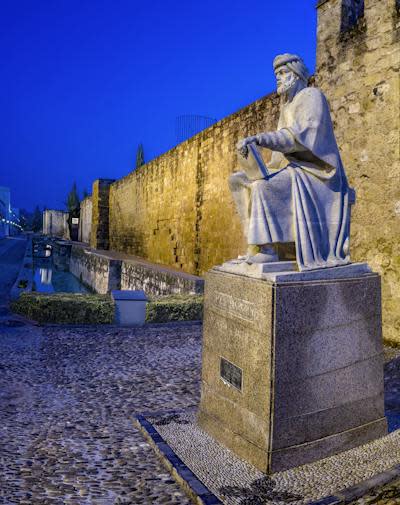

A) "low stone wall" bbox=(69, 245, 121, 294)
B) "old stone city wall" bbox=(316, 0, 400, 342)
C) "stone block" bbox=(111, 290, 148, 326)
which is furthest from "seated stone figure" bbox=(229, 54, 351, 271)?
"low stone wall" bbox=(69, 245, 121, 294)

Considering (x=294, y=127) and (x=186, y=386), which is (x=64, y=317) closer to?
(x=186, y=386)

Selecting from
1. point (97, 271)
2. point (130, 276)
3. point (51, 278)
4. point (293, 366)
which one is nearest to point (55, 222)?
point (51, 278)

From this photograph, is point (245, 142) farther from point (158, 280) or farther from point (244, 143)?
point (158, 280)

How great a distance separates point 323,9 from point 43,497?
6825 millimetres

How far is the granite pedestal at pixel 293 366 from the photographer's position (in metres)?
2.36

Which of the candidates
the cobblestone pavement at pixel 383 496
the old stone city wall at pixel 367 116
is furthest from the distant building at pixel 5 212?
the cobblestone pavement at pixel 383 496

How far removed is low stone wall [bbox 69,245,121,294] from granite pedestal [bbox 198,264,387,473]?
9.26 meters

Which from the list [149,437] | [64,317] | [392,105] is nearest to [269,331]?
[149,437]

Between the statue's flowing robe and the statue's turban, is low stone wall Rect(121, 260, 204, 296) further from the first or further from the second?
the statue's turban

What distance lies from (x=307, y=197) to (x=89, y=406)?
2.30m

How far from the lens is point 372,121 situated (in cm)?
565

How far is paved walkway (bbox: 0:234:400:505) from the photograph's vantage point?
2273 mm

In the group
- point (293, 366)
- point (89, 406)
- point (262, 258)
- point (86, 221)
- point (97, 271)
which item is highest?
point (86, 221)

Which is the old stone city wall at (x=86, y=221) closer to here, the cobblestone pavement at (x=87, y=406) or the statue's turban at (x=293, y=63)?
the cobblestone pavement at (x=87, y=406)
